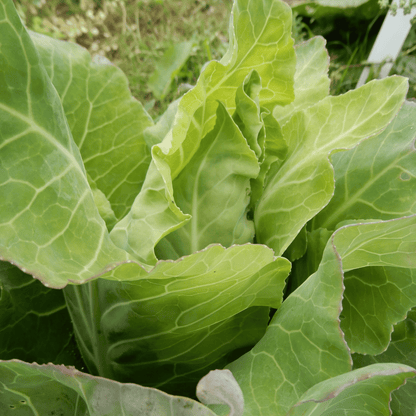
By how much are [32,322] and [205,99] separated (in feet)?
1.39

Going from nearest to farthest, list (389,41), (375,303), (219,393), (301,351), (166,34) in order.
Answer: (219,393), (301,351), (375,303), (389,41), (166,34)

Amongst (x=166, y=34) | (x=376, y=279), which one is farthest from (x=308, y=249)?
(x=166, y=34)

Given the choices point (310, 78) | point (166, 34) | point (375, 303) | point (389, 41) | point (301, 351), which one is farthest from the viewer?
point (166, 34)

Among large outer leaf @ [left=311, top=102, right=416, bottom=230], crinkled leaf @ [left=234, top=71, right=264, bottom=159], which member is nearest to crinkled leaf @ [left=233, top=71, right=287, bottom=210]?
crinkled leaf @ [left=234, top=71, right=264, bottom=159]

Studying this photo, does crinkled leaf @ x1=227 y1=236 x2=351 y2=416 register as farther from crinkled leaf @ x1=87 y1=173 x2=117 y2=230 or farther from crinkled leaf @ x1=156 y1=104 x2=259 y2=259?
crinkled leaf @ x1=87 y1=173 x2=117 y2=230

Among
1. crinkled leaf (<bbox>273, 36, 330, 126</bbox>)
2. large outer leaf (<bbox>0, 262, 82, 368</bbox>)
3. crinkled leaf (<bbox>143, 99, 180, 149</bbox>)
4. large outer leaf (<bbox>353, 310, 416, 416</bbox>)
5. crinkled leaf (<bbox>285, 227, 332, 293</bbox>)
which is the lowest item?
large outer leaf (<bbox>0, 262, 82, 368</bbox>)

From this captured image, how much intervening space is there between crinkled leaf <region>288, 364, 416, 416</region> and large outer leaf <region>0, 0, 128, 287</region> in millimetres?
243

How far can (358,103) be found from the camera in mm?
557

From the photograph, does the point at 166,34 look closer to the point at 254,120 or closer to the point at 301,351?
the point at 254,120

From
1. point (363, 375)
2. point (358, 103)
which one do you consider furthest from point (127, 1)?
point (363, 375)

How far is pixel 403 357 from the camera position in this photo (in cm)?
66

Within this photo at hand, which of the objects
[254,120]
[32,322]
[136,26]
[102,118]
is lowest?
[32,322]

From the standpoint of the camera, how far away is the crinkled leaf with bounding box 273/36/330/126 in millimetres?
681

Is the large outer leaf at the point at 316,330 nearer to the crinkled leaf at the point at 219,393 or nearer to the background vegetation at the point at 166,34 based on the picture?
the crinkled leaf at the point at 219,393
